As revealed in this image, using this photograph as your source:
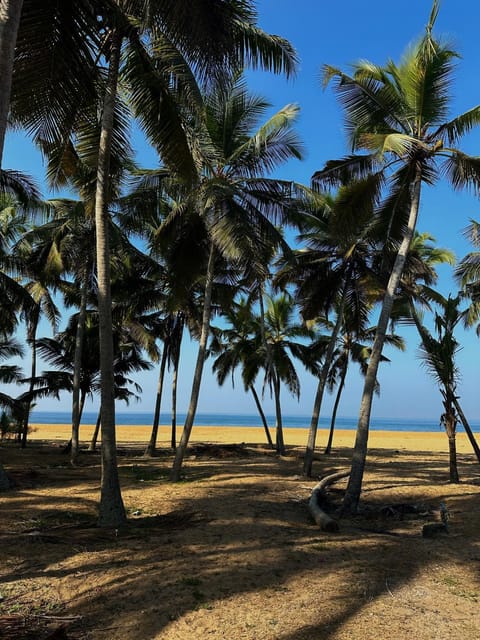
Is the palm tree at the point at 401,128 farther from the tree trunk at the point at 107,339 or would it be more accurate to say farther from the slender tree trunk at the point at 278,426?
the slender tree trunk at the point at 278,426

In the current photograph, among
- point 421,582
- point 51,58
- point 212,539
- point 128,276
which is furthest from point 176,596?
point 128,276

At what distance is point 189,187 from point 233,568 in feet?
26.9

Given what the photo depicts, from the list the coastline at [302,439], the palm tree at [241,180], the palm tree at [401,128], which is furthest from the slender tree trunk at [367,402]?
the coastline at [302,439]

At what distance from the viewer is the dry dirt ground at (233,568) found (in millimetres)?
4352

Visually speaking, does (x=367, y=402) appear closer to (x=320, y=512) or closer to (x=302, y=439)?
(x=320, y=512)

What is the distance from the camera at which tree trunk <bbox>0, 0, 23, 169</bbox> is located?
431 centimetres

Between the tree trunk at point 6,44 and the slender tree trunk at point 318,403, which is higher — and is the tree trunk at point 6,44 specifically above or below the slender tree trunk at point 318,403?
above

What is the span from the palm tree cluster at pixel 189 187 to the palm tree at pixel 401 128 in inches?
1.6

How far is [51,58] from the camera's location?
5906 mm

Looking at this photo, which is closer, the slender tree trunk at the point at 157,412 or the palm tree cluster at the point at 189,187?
the palm tree cluster at the point at 189,187

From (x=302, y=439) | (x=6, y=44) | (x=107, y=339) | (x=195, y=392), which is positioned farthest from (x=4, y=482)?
(x=302, y=439)

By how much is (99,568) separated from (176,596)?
1.31m

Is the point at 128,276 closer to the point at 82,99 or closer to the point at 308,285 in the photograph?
the point at 308,285

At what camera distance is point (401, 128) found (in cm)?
1116
